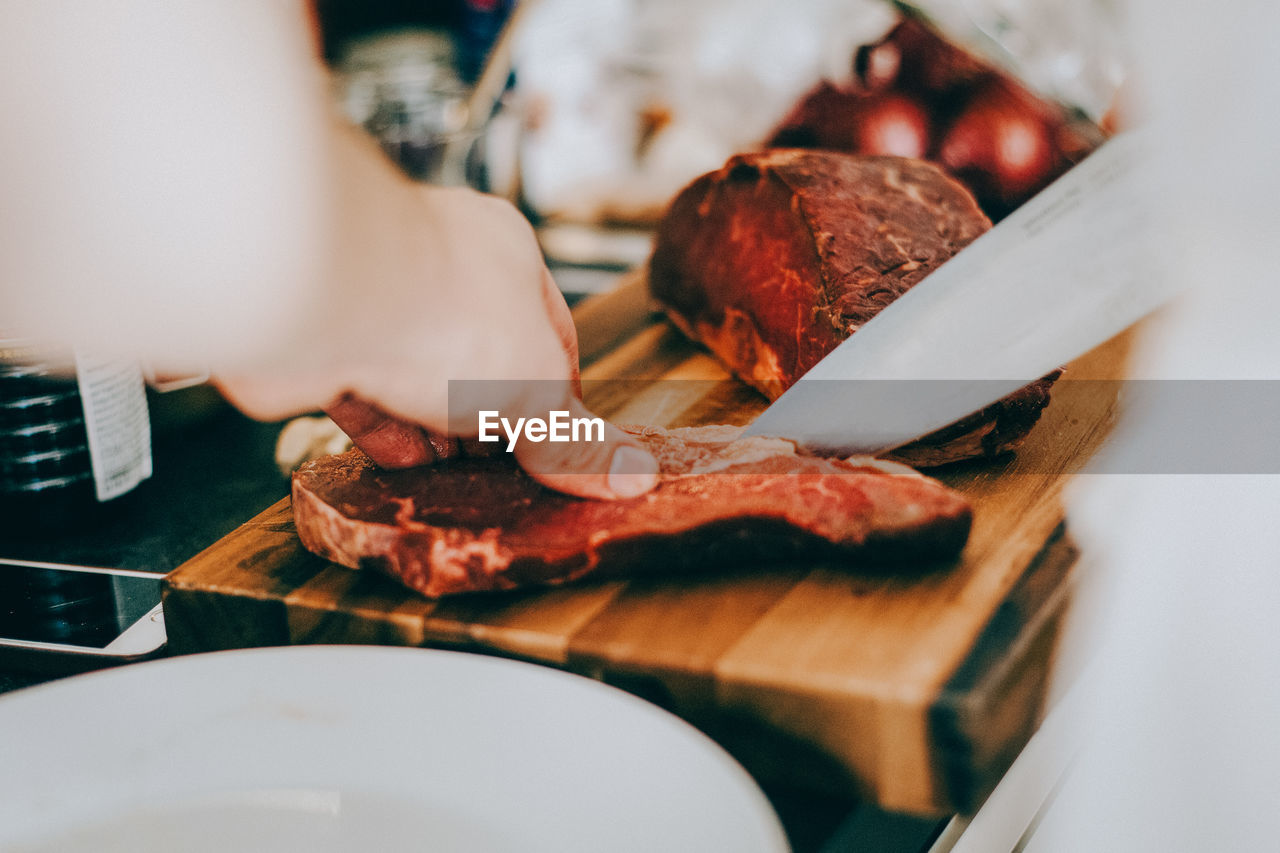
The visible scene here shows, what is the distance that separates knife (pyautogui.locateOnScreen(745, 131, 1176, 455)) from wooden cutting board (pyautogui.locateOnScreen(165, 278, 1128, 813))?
110 millimetres

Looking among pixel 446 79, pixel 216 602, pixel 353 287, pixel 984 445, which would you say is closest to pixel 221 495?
pixel 216 602

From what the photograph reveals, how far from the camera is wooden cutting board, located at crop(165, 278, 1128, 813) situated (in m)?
0.65

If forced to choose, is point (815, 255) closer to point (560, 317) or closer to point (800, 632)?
point (560, 317)

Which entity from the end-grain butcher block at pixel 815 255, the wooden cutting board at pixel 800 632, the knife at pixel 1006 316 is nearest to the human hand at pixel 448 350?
the wooden cutting board at pixel 800 632

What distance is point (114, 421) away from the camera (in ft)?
3.47

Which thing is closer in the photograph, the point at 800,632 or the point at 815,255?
the point at 800,632

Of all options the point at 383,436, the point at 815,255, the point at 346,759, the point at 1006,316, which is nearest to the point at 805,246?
the point at 815,255

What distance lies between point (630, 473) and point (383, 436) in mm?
236

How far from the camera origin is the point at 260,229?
2.06 ft

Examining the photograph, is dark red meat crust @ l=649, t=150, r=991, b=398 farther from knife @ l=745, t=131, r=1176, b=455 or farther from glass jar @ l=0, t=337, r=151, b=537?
glass jar @ l=0, t=337, r=151, b=537

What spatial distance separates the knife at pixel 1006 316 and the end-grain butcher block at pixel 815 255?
58 millimetres

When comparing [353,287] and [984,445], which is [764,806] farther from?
[984,445]

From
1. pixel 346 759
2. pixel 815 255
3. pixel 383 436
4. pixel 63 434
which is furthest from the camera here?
pixel 815 255

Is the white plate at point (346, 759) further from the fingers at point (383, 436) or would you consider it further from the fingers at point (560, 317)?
the fingers at point (560, 317)
